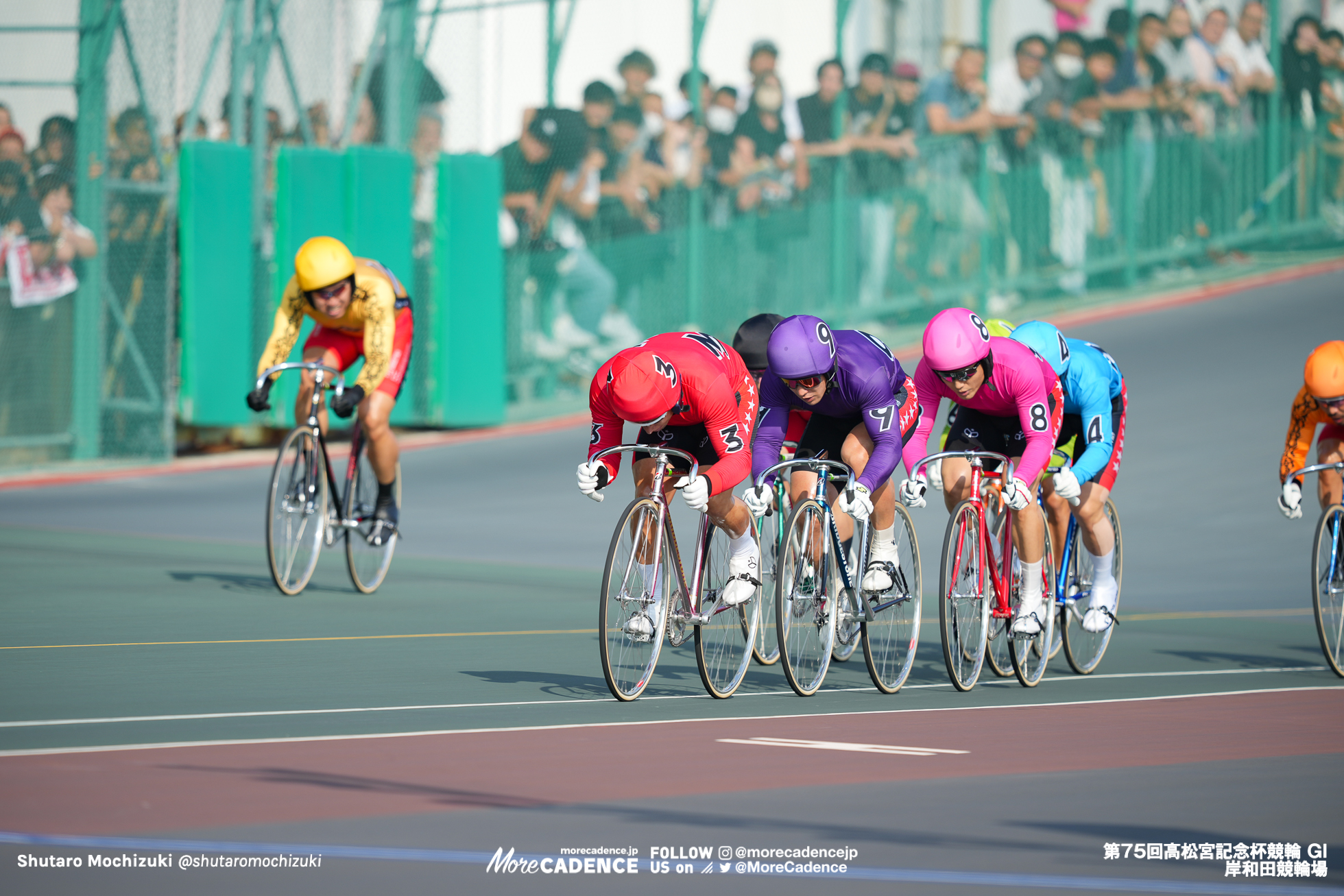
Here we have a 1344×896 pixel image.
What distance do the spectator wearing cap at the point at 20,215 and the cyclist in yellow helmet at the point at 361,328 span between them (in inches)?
250

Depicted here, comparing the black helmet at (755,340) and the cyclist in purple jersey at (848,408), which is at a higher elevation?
the black helmet at (755,340)

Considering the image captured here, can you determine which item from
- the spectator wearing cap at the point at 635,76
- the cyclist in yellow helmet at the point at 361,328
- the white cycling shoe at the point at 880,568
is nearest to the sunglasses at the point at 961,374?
the white cycling shoe at the point at 880,568

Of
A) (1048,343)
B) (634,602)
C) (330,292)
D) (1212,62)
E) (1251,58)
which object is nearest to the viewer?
(634,602)

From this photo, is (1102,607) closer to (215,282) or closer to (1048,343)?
(1048,343)

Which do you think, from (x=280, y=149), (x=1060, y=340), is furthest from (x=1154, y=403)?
(x=1060, y=340)

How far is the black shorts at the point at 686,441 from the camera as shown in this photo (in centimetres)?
824

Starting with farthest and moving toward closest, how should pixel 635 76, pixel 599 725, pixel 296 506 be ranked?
pixel 635 76, pixel 296 506, pixel 599 725

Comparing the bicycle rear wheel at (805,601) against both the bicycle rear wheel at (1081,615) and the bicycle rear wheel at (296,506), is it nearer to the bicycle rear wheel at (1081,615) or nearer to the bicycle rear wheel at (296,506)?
the bicycle rear wheel at (1081,615)

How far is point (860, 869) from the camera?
5.18 meters

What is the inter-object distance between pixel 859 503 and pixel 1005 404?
114 centimetres

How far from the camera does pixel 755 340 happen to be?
9617 millimetres

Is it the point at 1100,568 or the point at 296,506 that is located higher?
the point at 296,506

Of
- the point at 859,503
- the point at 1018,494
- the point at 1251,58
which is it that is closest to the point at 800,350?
the point at 859,503

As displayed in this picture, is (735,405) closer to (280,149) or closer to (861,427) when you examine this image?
(861,427)
